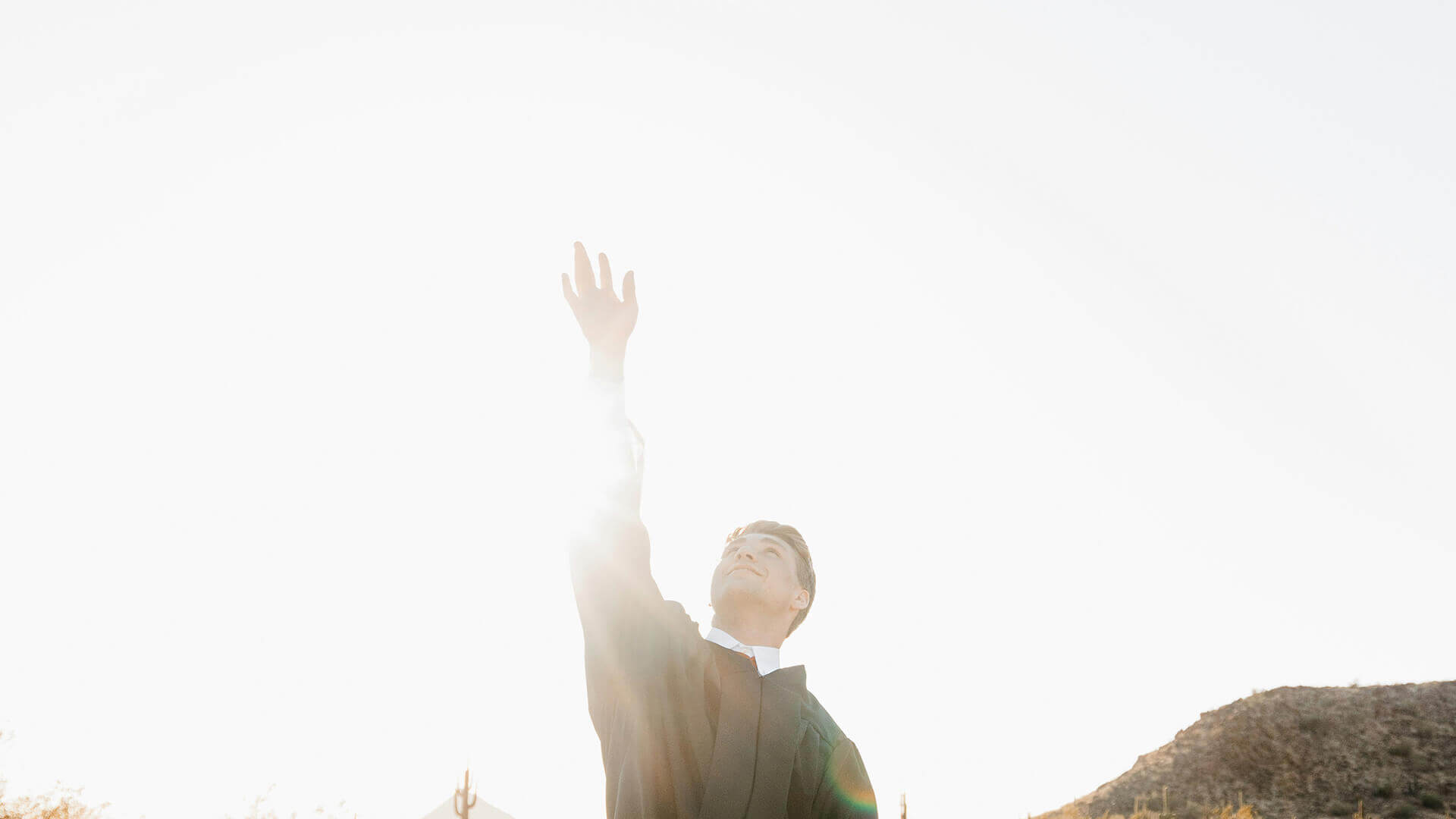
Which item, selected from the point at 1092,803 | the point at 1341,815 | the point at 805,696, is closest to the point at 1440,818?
the point at 1341,815

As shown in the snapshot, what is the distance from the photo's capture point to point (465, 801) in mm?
18219

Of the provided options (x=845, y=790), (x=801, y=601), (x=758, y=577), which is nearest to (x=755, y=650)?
(x=758, y=577)

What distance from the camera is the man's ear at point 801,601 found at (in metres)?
3.95

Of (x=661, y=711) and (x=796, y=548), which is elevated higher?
(x=796, y=548)

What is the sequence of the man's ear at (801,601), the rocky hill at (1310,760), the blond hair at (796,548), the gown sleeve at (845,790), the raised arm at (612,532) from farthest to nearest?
the rocky hill at (1310,760) → the blond hair at (796,548) → the man's ear at (801,601) → the gown sleeve at (845,790) → the raised arm at (612,532)

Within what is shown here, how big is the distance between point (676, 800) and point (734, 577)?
94 centimetres

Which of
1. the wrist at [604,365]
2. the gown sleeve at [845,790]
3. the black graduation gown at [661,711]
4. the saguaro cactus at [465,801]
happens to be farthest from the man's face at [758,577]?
the saguaro cactus at [465,801]

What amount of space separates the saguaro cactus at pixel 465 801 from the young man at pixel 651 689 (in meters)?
15.7

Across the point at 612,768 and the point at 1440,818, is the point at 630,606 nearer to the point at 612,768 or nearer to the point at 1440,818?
the point at 612,768

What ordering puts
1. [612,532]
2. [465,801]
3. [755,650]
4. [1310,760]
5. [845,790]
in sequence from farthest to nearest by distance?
[1310,760], [465,801], [755,650], [845,790], [612,532]

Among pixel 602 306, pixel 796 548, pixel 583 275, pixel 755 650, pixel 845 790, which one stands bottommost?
pixel 845 790

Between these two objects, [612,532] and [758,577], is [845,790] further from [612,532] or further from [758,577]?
[612,532]

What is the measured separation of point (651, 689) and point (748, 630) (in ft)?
2.47

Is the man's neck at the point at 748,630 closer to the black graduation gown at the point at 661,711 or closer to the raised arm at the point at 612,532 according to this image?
the black graduation gown at the point at 661,711
